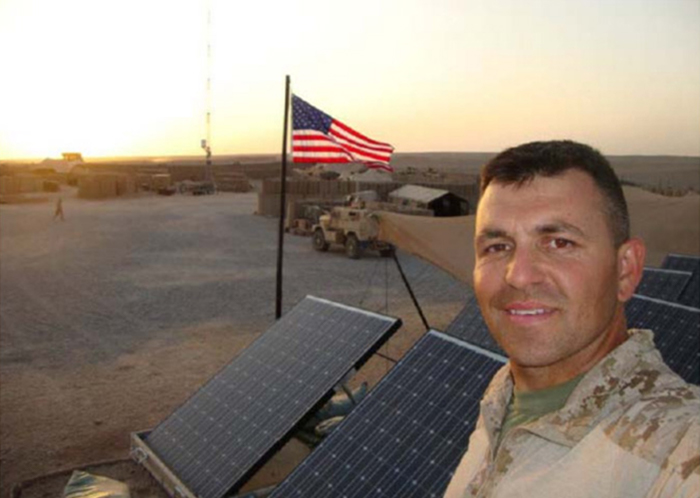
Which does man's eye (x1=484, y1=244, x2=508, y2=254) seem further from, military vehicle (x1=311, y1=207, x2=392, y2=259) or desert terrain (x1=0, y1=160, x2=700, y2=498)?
military vehicle (x1=311, y1=207, x2=392, y2=259)

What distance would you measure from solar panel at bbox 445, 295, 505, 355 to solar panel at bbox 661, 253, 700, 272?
456 cm

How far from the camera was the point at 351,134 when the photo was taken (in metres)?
16.6

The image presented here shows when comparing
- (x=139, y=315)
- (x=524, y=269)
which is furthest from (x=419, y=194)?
(x=524, y=269)

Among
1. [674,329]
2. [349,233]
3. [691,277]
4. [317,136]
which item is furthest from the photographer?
[349,233]

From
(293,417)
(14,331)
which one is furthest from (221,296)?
(293,417)

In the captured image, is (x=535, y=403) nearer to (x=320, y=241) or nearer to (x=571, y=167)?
(x=571, y=167)

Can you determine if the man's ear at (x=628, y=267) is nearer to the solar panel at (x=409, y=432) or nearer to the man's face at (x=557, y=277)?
the man's face at (x=557, y=277)

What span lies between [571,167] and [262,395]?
528cm

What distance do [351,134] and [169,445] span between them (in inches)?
427

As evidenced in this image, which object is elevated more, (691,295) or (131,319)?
(691,295)

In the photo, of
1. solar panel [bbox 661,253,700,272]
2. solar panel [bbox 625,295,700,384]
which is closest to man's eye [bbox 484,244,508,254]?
solar panel [bbox 625,295,700,384]

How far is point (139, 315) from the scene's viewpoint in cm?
1803

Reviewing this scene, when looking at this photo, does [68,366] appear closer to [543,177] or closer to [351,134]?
[351,134]

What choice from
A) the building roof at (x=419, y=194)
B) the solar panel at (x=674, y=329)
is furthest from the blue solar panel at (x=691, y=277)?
the building roof at (x=419, y=194)
